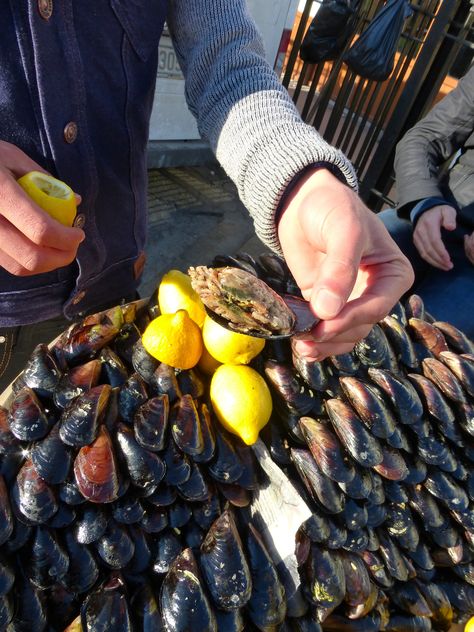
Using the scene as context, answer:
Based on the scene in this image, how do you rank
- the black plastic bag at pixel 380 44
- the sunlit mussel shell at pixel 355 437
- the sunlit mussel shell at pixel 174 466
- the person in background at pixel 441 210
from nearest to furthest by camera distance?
the sunlit mussel shell at pixel 174 466 < the sunlit mussel shell at pixel 355 437 < the person in background at pixel 441 210 < the black plastic bag at pixel 380 44

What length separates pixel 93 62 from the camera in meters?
1.06

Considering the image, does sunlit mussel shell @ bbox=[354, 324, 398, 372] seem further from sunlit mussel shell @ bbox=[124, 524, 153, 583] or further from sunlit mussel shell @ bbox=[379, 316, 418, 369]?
sunlit mussel shell @ bbox=[124, 524, 153, 583]

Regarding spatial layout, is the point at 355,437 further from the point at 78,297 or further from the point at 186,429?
the point at 78,297

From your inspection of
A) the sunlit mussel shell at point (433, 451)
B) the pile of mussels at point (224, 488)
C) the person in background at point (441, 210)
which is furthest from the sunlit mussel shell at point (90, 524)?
the person in background at point (441, 210)

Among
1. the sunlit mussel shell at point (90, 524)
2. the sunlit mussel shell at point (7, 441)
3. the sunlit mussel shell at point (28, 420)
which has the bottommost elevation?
the sunlit mussel shell at point (90, 524)

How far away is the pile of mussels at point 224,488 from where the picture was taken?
83cm

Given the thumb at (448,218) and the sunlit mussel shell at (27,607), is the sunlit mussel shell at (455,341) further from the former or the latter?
the sunlit mussel shell at (27,607)

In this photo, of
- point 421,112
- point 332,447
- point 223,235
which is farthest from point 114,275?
point 421,112

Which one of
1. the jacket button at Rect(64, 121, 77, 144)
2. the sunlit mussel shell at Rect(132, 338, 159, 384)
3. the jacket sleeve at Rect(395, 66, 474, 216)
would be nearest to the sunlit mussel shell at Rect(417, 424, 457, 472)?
the sunlit mussel shell at Rect(132, 338, 159, 384)

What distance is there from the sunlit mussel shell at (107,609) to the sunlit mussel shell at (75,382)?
14.3 inches

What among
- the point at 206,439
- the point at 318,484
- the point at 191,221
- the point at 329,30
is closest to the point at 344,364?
the point at 318,484

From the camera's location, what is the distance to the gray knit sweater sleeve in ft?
3.71

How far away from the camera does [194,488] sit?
91 cm

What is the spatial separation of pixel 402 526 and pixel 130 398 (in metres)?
0.78
